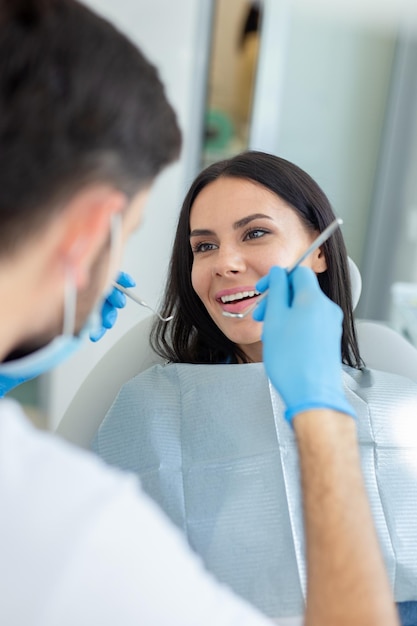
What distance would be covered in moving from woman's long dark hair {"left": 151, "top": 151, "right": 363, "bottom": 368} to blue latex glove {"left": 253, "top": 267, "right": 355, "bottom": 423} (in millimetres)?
414

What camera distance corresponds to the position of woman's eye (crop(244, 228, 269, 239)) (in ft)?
4.55

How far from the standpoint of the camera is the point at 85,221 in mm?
700

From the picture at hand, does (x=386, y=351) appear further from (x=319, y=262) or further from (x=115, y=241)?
(x=115, y=241)

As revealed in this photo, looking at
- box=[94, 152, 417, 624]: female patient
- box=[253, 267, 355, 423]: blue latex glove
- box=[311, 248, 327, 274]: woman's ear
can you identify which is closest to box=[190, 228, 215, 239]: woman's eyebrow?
box=[94, 152, 417, 624]: female patient

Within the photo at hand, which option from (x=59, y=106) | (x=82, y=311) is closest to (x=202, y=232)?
(x=82, y=311)

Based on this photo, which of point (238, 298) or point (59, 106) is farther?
point (238, 298)

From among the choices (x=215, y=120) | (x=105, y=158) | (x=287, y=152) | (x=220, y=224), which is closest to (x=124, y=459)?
(x=220, y=224)

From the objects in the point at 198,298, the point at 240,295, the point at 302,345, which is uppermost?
the point at 302,345

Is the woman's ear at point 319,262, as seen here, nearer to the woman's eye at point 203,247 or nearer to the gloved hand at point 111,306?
the woman's eye at point 203,247

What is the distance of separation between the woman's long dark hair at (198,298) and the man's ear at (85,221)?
2.47 ft

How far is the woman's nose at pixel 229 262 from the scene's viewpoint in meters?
1.36

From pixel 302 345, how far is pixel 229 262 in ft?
1.44

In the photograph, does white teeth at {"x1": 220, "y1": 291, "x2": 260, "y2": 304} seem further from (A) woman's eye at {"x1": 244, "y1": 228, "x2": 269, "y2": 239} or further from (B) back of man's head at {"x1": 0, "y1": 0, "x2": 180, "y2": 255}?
(B) back of man's head at {"x1": 0, "y1": 0, "x2": 180, "y2": 255}

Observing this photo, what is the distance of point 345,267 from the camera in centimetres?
151
